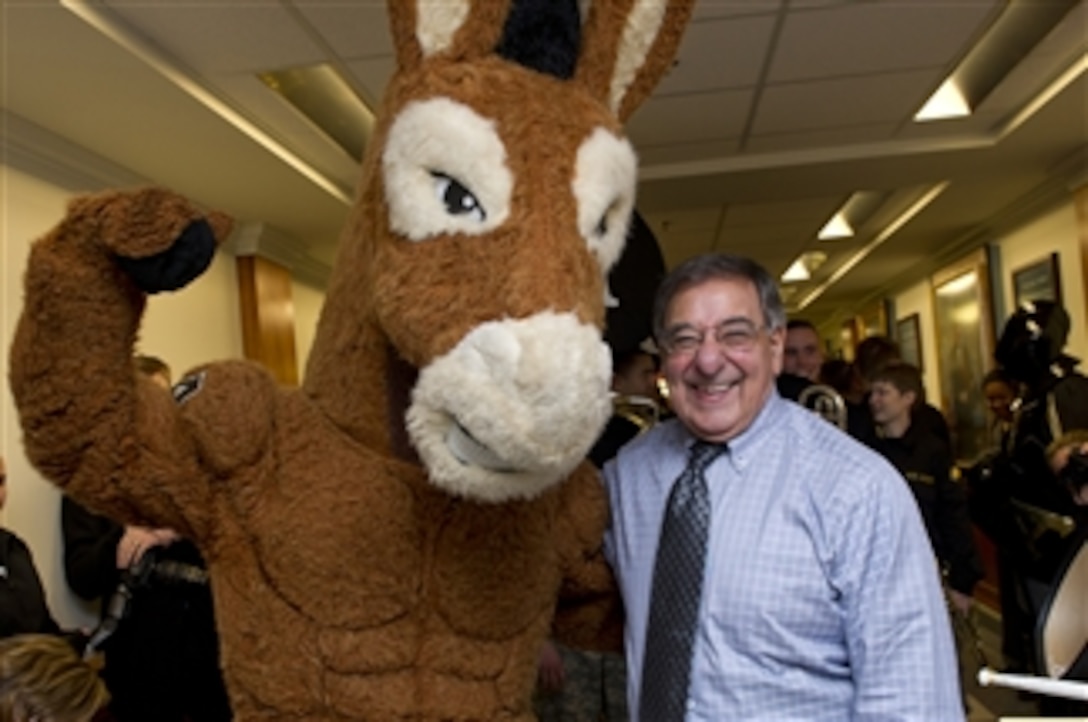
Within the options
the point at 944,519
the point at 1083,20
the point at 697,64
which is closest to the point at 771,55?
Answer: the point at 697,64

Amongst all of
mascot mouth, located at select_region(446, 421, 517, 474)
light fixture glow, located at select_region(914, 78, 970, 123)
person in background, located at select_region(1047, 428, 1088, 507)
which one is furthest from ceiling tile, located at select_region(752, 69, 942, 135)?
mascot mouth, located at select_region(446, 421, 517, 474)

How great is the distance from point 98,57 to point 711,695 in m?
2.28

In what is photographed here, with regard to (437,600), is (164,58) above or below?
above

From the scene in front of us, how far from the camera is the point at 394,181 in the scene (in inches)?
29.0

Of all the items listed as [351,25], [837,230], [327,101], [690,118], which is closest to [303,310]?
[327,101]

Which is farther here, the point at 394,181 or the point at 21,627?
the point at 21,627

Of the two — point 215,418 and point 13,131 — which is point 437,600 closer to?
point 215,418

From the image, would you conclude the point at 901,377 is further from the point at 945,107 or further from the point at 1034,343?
the point at 945,107

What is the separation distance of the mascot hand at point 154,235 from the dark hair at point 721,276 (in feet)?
2.06

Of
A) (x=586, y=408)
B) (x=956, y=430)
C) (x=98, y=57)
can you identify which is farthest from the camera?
(x=956, y=430)


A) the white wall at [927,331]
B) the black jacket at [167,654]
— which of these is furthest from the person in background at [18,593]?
the white wall at [927,331]

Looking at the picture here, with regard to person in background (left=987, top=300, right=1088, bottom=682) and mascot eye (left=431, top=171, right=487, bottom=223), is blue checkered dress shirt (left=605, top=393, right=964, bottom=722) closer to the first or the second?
mascot eye (left=431, top=171, right=487, bottom=223)

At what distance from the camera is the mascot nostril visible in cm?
68

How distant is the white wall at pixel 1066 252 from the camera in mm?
4785
